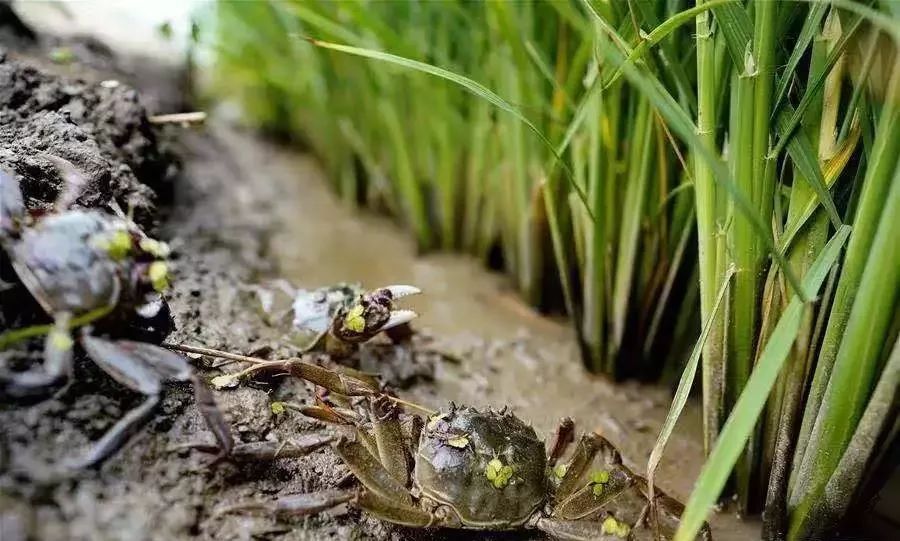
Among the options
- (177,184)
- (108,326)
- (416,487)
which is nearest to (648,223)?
(416,487)

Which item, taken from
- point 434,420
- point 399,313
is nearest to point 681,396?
point 434,420

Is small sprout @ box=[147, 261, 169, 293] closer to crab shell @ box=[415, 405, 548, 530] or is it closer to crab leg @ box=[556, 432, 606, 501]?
crab shell @ box=[415, 405, 548, 530]

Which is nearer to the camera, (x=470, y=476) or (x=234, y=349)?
(x=470, y=476)

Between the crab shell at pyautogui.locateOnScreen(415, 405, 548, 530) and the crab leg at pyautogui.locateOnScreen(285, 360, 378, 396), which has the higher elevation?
the crab leg at pyautogui.locateOnScreen(285, 360, 378, 396)

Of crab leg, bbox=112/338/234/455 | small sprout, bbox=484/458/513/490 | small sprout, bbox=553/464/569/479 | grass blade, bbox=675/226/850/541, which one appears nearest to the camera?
grass blade, bbox=675/226/850/541

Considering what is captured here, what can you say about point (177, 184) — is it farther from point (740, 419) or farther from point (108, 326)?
point (740, 419)

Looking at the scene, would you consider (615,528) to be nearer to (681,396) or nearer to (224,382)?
(681,396)

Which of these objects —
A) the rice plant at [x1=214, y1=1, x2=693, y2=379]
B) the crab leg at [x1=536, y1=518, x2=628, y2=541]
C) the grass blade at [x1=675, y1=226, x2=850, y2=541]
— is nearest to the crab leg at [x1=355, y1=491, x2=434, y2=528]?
the crab leg at [x1=536, y1=518, x2=628, y2=541]
